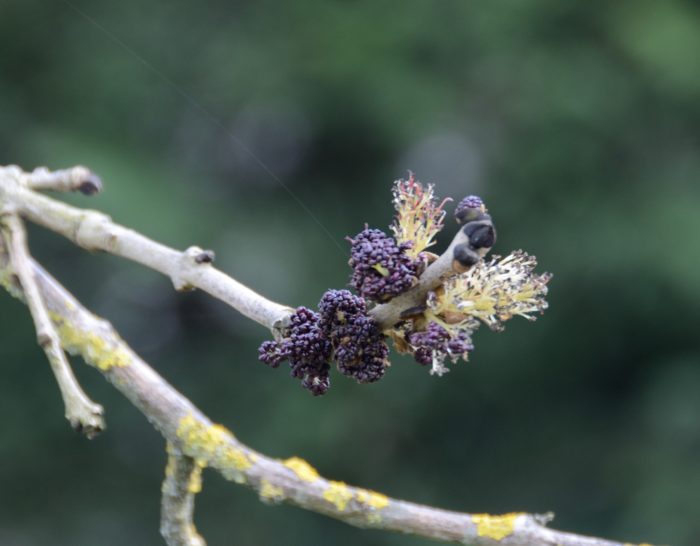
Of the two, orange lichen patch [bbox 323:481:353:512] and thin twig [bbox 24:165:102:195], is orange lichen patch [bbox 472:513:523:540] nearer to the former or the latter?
orange lichen patch [bbox 323:481:353:512]

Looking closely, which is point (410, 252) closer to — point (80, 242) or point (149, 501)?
point (80, 242)

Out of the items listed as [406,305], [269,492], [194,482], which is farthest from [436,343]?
[194,482]

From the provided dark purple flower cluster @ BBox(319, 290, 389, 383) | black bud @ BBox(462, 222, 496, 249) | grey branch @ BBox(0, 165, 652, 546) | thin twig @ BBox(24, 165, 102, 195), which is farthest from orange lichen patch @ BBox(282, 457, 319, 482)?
thin twig @ BBox(24, 165, 102, 195)

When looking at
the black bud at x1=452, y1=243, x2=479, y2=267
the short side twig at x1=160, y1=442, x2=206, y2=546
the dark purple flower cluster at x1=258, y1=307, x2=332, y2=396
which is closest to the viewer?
the black bud at x1=452, y1=243, x2=479, y2=267

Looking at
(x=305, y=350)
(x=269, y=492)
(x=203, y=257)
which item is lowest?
(x=269, y=492)

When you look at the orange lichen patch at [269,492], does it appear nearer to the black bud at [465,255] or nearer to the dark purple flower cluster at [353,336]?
the dark purple flower cluster at [353,336]

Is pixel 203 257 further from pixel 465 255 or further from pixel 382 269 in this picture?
pixel 465 255
